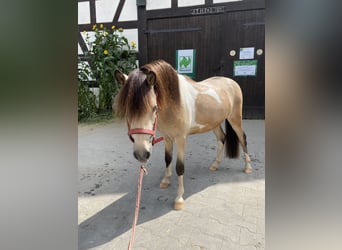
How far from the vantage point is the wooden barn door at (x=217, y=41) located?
188 inches

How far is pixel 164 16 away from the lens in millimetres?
5148

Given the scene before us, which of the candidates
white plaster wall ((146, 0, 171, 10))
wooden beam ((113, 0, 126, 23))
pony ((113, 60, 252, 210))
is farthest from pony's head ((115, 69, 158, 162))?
wooden beam ((113, 0, 126, 23))

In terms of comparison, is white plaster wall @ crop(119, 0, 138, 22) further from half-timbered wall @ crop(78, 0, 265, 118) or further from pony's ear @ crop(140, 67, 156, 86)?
pony's ear @ crop(140, 67, 156, 86)

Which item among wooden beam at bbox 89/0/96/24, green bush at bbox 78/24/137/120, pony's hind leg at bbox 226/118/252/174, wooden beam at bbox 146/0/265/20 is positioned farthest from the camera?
wooden beam at bbox 89/0/96/24

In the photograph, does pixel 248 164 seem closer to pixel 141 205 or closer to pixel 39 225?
pixel 141 205

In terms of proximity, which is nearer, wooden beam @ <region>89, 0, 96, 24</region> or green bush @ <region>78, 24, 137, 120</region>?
green bush @ <region>78, 24, 137, 120</region>

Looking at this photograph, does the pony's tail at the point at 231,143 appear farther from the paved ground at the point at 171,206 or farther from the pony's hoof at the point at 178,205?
the pony's hoof at the point at 178,205

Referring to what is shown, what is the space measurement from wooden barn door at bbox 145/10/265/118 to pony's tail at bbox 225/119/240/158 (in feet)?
8.60

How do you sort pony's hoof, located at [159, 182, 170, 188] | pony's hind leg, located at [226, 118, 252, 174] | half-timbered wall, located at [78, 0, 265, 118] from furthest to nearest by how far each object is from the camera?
half-timbered wall, located at [78, 0, 265, 118] → pony's hind leg, located at [226, 118, 252, 174] → pony's hoof, located at [159, 182, 170, 188]

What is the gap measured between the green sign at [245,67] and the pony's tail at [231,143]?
114 inches

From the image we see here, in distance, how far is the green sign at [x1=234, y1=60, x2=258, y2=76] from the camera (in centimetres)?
488

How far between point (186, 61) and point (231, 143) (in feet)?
10.9

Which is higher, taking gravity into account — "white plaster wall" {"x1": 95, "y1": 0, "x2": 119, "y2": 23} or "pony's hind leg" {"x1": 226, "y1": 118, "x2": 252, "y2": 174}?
"white plaster wall" {"x1": 95, "y1": 0, "x2": 119, "y2": 23}

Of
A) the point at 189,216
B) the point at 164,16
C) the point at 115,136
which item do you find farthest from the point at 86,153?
the point at 164,16
